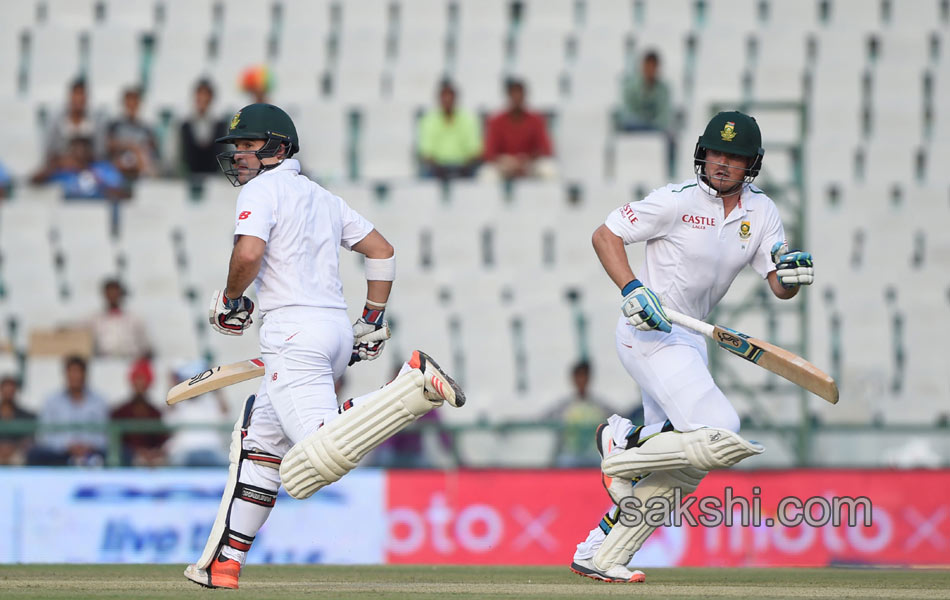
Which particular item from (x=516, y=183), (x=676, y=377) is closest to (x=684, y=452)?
(x=676, y=377)

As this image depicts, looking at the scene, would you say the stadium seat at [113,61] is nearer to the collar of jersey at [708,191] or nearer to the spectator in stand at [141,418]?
the spectator in stand at [141,418]

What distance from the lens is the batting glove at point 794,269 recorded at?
589 cm

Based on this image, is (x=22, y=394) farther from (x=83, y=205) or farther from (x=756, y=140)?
(x=756, y=140)

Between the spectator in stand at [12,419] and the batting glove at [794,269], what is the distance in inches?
192

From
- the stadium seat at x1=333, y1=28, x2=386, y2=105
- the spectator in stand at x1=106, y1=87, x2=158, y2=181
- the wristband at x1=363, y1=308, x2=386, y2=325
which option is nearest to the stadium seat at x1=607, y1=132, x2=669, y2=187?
the stadium seat at x1=333, y1=28, x2=386, y2=105

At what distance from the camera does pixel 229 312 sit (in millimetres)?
5750

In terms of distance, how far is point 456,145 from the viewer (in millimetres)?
12031

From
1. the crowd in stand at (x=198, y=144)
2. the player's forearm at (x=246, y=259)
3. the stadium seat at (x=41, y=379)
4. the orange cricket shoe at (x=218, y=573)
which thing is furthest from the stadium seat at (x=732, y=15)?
the orange cricket shoe at (x=218, y=573)

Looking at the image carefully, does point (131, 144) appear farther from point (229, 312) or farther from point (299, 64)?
point (229, 312)

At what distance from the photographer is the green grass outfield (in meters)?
5.29

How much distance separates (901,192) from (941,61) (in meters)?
1.89

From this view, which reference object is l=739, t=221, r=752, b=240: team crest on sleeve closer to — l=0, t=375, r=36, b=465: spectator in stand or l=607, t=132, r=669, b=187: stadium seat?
l=0, t=375, r=36, b=465: spectator in stand

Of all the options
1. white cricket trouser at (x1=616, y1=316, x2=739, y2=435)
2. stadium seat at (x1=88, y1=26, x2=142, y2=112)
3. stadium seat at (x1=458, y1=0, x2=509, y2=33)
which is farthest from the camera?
stadium seat at (x1=458, y1=0, x2=509, y2=33)

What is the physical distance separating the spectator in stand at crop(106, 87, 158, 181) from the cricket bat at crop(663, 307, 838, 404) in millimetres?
7037
